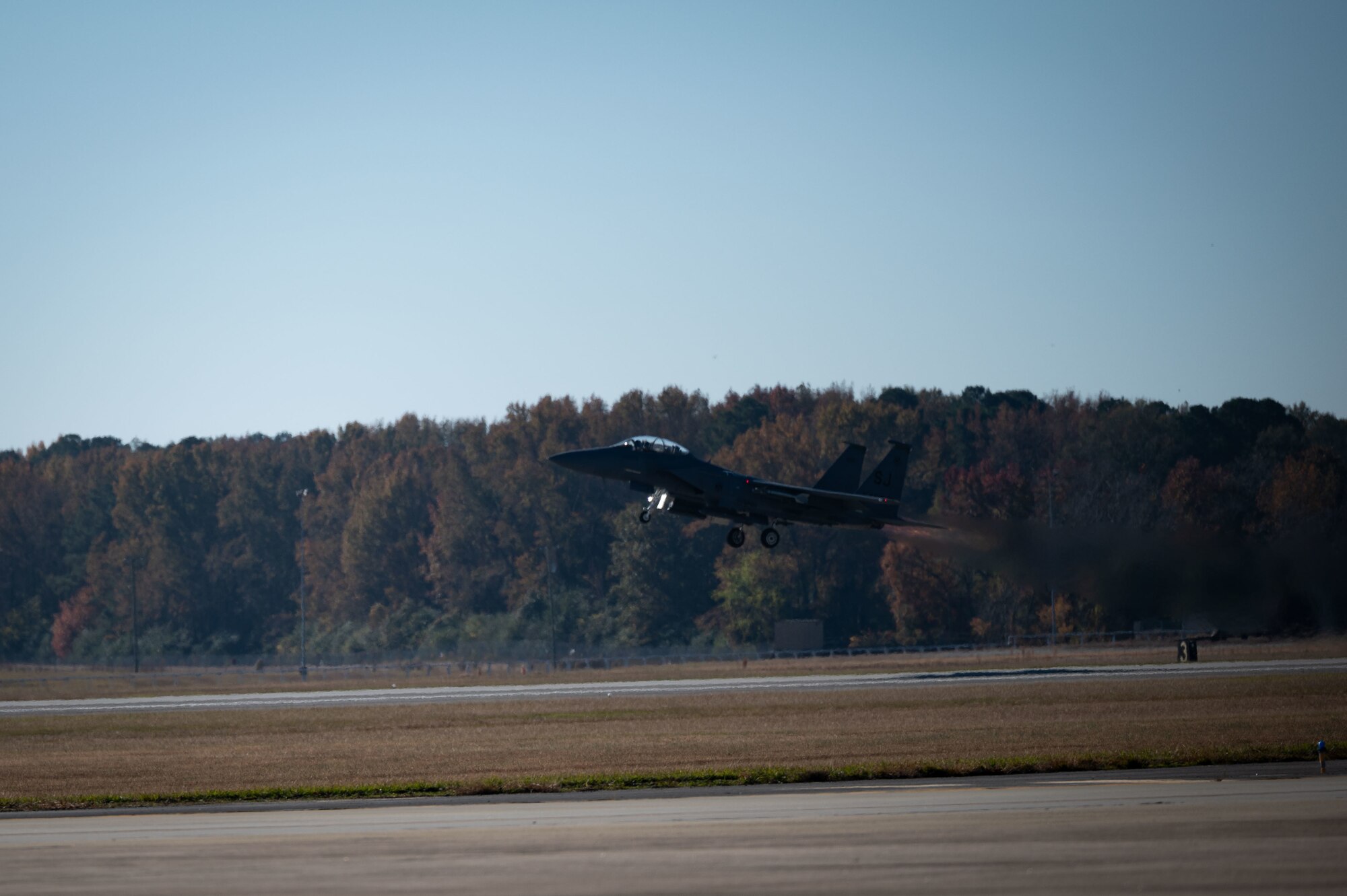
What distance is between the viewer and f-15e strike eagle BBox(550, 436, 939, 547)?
48.8 m

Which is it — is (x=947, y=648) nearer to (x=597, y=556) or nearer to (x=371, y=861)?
(x=597, y=556)

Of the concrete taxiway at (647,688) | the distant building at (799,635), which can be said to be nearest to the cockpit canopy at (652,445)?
the concrete taxiway at (647,688)

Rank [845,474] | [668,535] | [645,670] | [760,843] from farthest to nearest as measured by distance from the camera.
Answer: [668,535], [645,670], [845,474], [760,843]

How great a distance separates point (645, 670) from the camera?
263 ft

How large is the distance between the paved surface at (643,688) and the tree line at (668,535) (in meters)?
3.16

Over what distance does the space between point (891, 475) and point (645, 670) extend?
92.4ft

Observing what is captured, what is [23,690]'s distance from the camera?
7600 cm

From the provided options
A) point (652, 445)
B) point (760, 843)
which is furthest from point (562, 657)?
point (760, 843)

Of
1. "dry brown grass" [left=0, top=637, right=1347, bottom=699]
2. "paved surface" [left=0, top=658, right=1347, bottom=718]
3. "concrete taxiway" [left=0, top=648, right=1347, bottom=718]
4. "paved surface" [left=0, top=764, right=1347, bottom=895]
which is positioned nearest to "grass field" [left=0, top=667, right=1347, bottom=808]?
"concrete taxiway" [left=0, top=648, right=1347, bottom=718]

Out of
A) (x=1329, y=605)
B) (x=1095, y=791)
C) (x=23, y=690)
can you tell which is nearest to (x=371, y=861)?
(x=1095, y=791)

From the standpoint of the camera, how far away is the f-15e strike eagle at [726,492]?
48.8m

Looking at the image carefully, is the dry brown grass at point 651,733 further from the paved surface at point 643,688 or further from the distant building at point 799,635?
the distant building at point 799,635

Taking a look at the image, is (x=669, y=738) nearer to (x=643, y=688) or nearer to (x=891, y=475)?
(x=891, y=475)

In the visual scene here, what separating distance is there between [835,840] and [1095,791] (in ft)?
20.9
